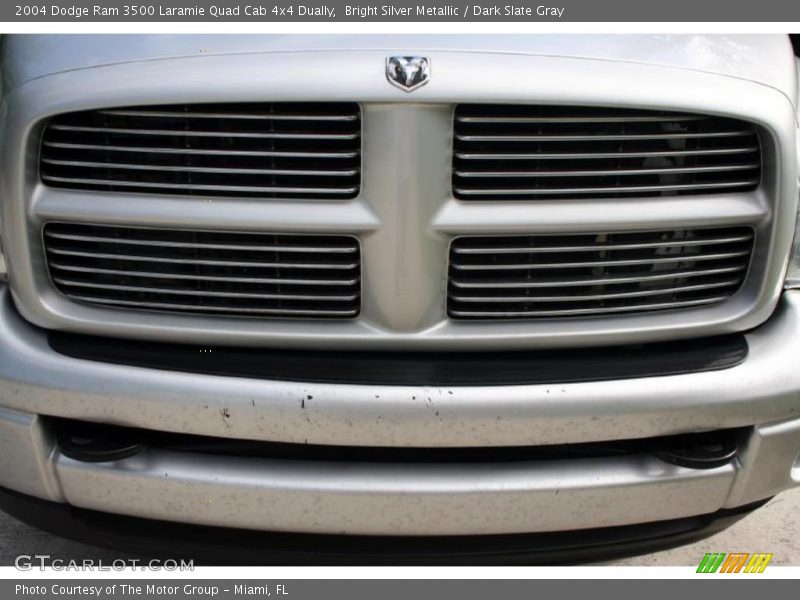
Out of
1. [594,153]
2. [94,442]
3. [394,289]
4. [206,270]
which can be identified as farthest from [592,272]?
[94,442]

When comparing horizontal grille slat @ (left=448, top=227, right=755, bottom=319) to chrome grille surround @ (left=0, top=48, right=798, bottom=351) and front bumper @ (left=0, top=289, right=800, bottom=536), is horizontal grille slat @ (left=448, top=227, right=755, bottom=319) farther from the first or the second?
front bumper @ (left=0, top=289, right=800, bottom=536)

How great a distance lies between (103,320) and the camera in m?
2.01

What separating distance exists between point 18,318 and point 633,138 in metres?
1.71

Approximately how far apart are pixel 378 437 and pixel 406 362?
0.21 m

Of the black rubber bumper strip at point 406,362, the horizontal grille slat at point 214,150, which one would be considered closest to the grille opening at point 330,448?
the black rubber bumper strip at point 406,362

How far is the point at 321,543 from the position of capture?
6.70 feet

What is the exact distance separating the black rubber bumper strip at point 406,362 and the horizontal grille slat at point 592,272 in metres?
0.12

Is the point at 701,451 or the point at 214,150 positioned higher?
the point at 214,150

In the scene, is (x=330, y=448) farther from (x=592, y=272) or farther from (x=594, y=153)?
(x=594, y=153)

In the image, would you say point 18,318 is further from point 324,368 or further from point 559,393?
point 559,393

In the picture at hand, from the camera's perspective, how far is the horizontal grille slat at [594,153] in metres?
1.84

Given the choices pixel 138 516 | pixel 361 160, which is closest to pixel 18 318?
pixel 138 516

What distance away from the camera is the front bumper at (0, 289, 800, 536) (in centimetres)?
187

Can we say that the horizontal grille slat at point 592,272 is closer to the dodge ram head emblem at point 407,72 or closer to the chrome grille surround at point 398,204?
the chrome grille surround at point 398,204
